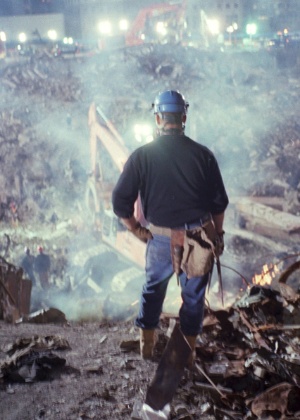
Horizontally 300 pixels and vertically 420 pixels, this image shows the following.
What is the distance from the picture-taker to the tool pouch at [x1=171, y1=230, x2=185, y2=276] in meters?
2.82

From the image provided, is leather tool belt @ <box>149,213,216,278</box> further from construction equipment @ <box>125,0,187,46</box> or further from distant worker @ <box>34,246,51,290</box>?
construction equipment @ <box>125,0,187,46</box>

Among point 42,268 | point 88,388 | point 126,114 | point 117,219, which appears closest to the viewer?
point 88,388

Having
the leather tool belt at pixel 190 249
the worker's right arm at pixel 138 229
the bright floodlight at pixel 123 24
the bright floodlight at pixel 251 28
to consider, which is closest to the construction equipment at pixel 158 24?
the bright floodlight at pixel 123 24

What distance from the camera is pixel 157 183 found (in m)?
2.79

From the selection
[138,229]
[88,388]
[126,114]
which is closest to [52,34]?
[126,114]

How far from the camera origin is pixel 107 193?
11484 mm

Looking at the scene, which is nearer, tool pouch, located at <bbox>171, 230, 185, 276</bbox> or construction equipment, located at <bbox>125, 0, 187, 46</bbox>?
tool pouch, located at <bbox>171, 230, 185, 276</bbox>

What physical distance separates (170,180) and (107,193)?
8.83 m

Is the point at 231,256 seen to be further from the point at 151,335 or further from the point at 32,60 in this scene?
the point at 32,60

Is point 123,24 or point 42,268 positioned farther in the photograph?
point 123,24

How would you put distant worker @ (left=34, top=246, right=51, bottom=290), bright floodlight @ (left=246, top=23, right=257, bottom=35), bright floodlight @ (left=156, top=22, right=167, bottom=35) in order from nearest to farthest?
distant worker @ (left=34, top=246, right=51, bottom=290) → bright floodlight @ (left=156, top=22, right=167, bottom=35) → bright floodlight @ (left=246, top=23, right=257, bottom=35)

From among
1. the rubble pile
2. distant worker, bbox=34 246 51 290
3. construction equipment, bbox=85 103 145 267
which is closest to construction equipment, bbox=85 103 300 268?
construction equipment, bbox=85 103 145 267

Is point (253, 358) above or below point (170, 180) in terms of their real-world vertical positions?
below

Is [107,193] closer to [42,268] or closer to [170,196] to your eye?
[42,268]
